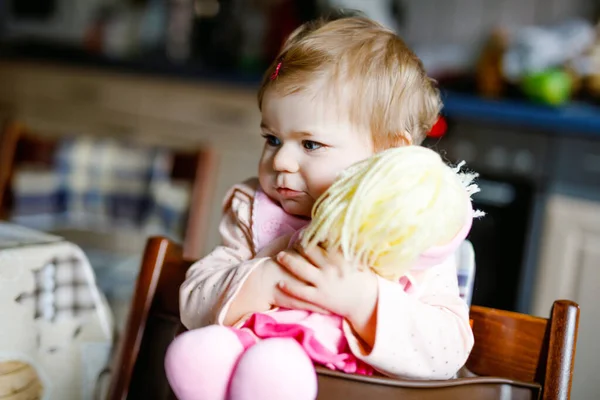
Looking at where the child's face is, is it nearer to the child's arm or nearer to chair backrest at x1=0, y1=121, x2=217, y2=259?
the child's arm

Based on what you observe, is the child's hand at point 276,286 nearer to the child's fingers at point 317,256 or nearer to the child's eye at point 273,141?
the child's fingers at point 317,256

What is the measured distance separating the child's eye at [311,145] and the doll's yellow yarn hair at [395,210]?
0.31ft

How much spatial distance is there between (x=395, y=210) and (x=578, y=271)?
4.77ft

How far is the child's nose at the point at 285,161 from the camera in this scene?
632 mm

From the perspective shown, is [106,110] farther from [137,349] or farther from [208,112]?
[137,349]

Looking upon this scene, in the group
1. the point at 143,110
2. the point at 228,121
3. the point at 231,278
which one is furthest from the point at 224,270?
the point at 143,110

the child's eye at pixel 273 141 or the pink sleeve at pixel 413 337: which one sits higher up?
the child's eye at pixel 273 141

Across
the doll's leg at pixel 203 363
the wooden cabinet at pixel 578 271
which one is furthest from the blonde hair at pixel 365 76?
the wooden cabinet at pixel 578 271

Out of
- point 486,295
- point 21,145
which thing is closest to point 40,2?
point 21,145

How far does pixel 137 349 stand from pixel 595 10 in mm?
2141

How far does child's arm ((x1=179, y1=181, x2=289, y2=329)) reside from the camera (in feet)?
1.89

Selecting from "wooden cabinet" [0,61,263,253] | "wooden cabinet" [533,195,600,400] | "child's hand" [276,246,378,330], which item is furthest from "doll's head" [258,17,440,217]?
"wooden cabinet" [0,61,263,253]

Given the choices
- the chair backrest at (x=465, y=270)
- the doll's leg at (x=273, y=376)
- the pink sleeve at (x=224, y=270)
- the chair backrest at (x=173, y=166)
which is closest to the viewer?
the doll's leg at (x=273, y=376)

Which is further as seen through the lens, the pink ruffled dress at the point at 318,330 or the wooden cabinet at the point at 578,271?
the wooden cabinet at the point at 578,271
